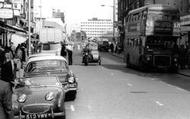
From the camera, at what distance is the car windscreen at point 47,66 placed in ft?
51.7

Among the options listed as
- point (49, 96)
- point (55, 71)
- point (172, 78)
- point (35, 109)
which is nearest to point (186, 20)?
point (172, 78)

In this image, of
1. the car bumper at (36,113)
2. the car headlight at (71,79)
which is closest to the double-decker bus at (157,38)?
the car headlight at (71,79)

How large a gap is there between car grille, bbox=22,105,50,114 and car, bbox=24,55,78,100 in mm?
3539

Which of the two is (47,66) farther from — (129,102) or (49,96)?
(49,96)

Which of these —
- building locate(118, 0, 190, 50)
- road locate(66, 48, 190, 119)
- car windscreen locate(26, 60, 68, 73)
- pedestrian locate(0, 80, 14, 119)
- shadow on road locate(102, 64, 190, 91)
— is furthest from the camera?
building locate(118, 0, 190, 50)

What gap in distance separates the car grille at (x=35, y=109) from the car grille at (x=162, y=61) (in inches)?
803

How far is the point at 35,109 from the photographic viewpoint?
1115 cm

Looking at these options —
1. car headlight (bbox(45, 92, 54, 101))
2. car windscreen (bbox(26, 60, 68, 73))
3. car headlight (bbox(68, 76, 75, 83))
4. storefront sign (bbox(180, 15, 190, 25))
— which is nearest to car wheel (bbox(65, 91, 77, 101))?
car headlight (bbox(68, 76, 75, 83))

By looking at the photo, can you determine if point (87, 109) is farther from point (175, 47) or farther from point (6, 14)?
point (175, 47)

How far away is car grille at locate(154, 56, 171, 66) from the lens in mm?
30859

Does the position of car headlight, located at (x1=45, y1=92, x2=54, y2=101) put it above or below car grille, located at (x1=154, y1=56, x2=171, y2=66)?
above

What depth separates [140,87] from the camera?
20.3 meters

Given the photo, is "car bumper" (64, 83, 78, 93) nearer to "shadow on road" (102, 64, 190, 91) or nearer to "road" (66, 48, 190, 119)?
"road" (66, 48, 190, 119)

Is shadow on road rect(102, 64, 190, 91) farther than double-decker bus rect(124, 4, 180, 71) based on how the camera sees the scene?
No
